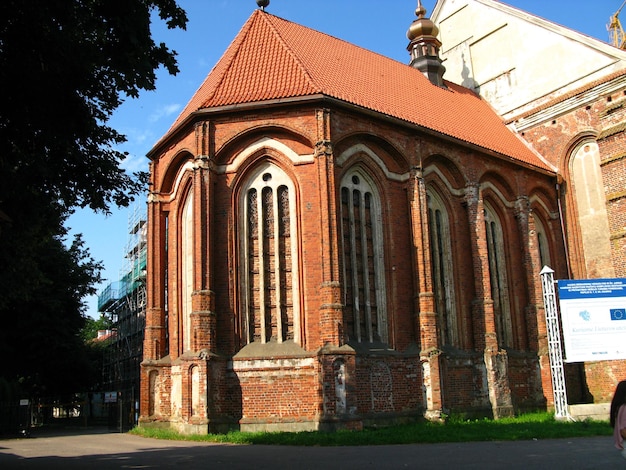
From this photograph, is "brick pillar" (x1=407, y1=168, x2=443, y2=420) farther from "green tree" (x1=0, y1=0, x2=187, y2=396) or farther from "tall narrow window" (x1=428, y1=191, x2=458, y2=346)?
"green tree" (x1=0, y1=0, x2=187, y2=396)

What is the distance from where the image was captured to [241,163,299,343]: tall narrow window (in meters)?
16.2

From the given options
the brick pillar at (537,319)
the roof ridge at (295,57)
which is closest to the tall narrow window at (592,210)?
the brick pillar at (537,319)

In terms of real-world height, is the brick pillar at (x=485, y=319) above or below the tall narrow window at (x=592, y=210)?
below

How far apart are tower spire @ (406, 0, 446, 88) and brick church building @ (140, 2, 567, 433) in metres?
5.57

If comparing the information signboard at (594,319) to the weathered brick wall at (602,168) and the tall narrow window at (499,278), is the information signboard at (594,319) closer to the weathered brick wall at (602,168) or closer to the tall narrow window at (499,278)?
the tall narrow window at (499,278)

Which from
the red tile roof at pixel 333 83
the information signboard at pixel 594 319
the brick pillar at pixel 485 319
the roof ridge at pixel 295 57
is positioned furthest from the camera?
the brick pillar at pixel 485 319

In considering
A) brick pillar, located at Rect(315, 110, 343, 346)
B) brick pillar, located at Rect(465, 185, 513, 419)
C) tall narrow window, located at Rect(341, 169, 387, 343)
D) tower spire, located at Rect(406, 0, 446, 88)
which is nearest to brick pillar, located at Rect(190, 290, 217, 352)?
brick pillar, located at Rect(315, 110, 343, 346)

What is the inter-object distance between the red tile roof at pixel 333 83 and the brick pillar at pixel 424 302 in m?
2.38

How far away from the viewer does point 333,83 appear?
1830 cm

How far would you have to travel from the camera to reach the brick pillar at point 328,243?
598 inches

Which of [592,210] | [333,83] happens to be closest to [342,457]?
[333,83]

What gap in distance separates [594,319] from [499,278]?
231 inches

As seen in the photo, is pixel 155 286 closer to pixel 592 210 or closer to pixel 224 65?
pixel 224 65

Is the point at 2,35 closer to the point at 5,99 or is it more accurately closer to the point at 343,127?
the point at 5,99
